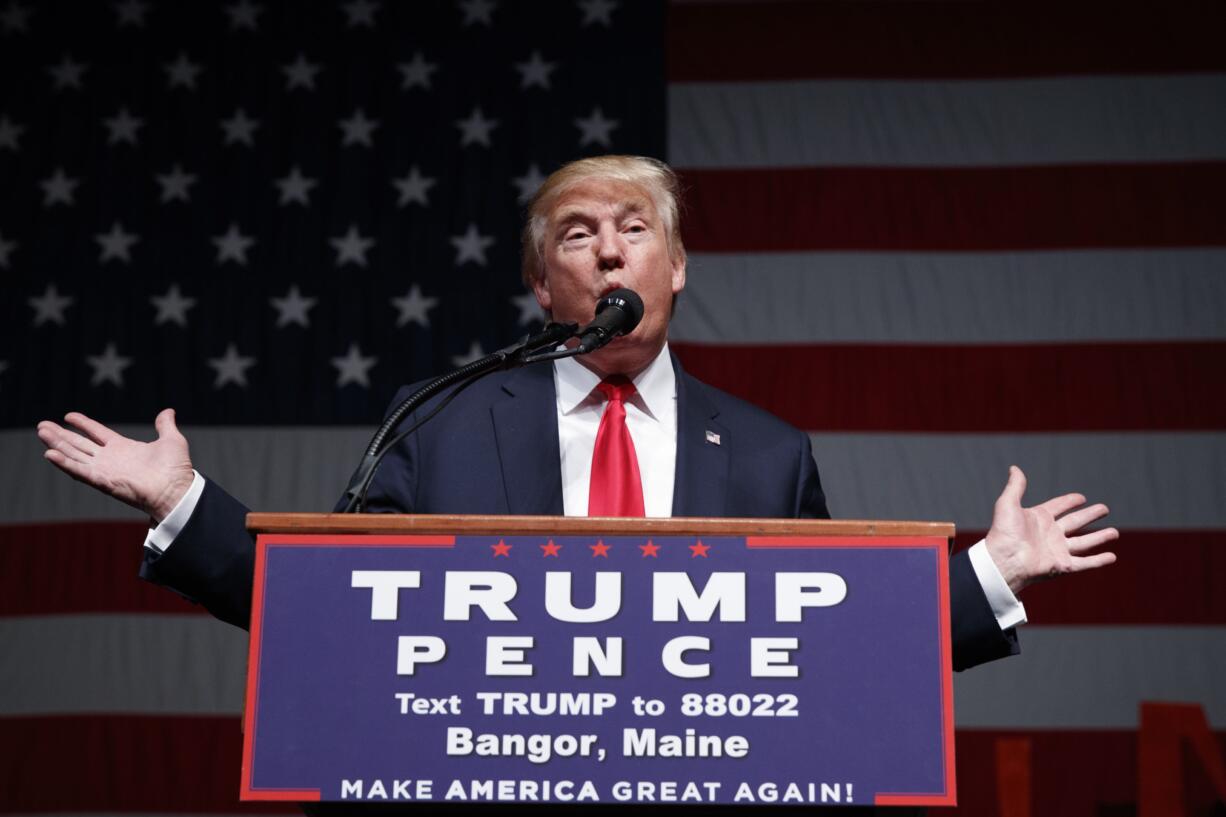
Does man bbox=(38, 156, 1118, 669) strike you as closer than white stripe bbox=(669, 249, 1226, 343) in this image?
Yes

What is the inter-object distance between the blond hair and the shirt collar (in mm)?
188

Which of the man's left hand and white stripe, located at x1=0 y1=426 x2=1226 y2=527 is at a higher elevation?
white stripe, located at x1=0 y1=426 x2=1226 y2=527

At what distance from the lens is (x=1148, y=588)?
333cm

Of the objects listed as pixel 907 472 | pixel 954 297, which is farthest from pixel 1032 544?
pixel 954 297

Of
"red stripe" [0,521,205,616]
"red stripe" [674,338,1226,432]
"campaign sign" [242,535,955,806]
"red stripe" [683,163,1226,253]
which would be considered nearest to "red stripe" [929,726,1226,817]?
"red stripe" [674,338,1226,432]

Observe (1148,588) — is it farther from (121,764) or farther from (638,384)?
(121,764)

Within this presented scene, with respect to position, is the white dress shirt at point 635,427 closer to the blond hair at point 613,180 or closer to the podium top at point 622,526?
the blond hair at point 613,180

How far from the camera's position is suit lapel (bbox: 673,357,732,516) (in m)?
1.79

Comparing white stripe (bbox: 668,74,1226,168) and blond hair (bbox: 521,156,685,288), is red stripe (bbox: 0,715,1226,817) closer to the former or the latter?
white stripe (bbox: 668,74,1226,168)

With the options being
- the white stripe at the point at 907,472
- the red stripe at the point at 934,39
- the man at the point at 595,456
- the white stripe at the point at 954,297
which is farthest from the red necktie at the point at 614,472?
the red stripe at the point at 934,39

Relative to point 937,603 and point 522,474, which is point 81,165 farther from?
point 937,603

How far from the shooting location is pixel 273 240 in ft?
12.2

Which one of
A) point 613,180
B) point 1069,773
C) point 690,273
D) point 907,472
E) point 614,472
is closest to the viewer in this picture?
point 614,472

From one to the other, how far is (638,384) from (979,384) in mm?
1781
